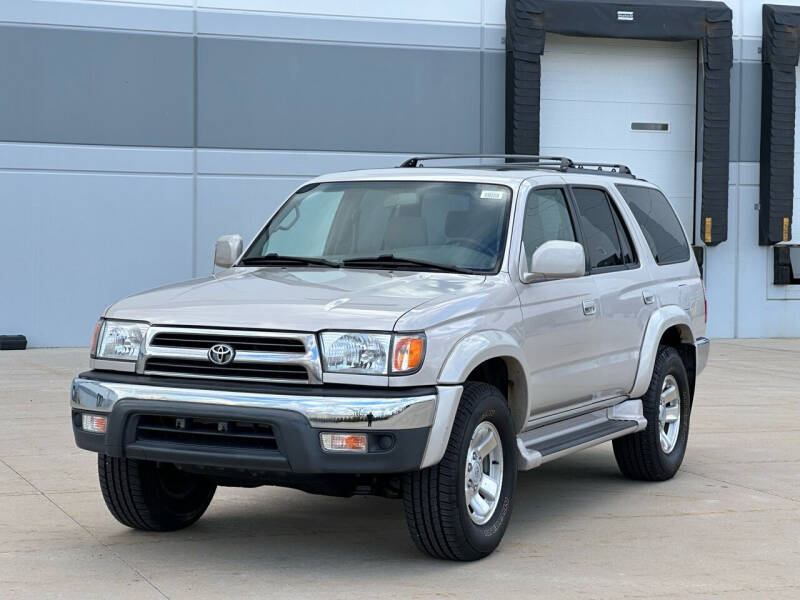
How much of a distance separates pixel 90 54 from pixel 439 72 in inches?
191

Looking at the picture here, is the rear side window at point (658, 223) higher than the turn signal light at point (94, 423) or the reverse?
higher

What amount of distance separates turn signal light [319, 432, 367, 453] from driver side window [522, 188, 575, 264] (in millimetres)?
1790

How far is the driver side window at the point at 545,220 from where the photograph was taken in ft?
23.7

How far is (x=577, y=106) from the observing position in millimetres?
20172

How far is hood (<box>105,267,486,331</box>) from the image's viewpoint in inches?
232

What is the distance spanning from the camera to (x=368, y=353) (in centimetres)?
580

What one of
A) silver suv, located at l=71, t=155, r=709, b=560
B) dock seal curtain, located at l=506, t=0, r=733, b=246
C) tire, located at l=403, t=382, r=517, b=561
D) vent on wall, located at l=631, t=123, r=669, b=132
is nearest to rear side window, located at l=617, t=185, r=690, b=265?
silver suv, located at l=71, t=155, r=709, b=560

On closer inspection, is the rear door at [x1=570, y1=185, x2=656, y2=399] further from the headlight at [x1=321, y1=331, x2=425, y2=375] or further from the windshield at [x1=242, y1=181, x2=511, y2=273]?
the headlight at [x1=321, y1=331, x2=425, y2=375]

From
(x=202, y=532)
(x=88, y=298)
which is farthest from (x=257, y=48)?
(x=202, y=532)

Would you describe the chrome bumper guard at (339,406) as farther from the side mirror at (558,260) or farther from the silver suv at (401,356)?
the side mirror at (558,260)

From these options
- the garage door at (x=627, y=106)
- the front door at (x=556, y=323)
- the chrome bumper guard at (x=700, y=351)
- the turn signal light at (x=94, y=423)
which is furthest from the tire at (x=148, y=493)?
the garage door at (x=627, y=106)

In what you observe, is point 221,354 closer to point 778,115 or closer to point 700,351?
point 700,351

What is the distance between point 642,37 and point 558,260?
45.9 feet

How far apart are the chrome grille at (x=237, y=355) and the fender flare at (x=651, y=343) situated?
116 inches
